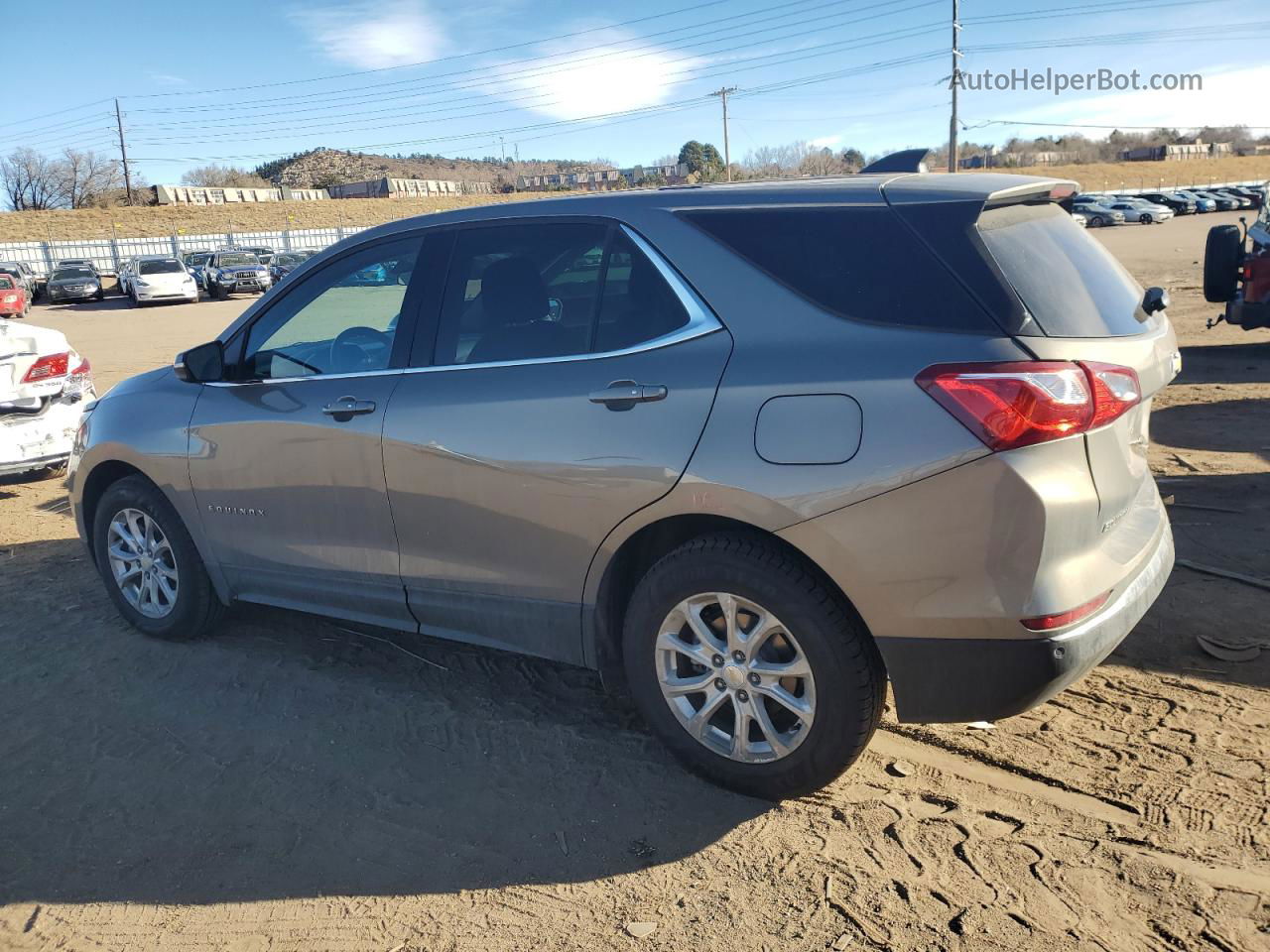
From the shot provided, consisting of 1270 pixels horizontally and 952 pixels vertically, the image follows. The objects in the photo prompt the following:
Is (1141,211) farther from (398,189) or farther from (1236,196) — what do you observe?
(398,189)

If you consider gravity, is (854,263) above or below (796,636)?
above

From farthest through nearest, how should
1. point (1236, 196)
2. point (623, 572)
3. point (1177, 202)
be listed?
point (1236, 196)
point (1177, 202)
point (623, 572)

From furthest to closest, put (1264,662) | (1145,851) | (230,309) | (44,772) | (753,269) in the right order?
1. (230,309)
2. (1264,662)
3. (44,772)
4. (753,269)
5. (1145,851)

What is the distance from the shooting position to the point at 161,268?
34219mm

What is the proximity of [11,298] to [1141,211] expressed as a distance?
51.2m

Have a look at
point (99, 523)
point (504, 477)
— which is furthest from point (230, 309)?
point (504, 477)

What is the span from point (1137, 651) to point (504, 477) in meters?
2.68

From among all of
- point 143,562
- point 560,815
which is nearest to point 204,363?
point 143,562

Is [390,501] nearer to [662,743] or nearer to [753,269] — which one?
[662,743]

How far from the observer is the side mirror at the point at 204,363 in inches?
172

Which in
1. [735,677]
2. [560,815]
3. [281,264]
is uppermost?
[281,264]

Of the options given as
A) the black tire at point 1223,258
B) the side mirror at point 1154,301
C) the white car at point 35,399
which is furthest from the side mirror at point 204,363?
the black tire at point 1223,258

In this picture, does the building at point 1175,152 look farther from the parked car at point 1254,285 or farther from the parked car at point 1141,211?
the parked car at point 1254,285

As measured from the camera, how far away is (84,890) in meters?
3.01
